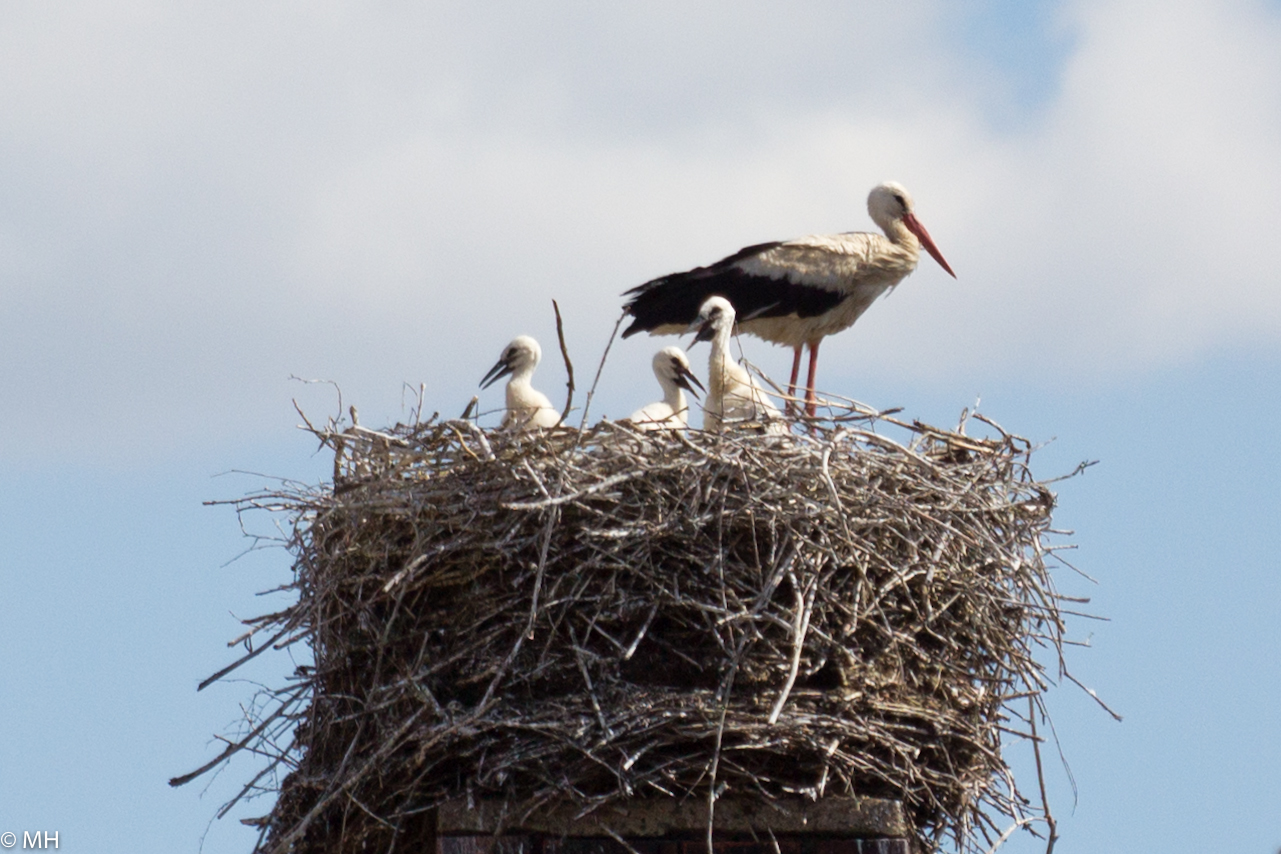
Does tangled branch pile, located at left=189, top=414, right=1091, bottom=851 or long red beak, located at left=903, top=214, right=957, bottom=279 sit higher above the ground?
long red beak, located at left=903, top=214, right=957, bottom=279

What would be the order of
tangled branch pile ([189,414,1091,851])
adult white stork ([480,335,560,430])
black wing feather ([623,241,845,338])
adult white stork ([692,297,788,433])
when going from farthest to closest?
black wing feather ([623,241,845,338]) < adult white stork ([480,335,560,430]) < adult white stork ([692,297,788,433]) < tangled branch pile ([189,414,1091,851])

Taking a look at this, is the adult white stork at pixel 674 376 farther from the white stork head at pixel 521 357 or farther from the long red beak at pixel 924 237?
the long red beak at pixel 924 237

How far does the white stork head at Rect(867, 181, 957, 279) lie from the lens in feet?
38.2

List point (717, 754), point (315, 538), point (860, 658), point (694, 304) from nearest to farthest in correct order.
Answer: point (717, 754), point (860, 658), point (315, 538), point (694, 304)

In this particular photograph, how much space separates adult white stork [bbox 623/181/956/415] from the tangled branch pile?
4.27 meters

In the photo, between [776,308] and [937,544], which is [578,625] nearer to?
[937,544]

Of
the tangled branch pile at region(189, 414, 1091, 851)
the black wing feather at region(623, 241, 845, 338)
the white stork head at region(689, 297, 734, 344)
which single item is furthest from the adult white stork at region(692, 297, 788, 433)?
the black wing feather at region(623, 241, 845, 338)

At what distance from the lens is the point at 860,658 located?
630 cm

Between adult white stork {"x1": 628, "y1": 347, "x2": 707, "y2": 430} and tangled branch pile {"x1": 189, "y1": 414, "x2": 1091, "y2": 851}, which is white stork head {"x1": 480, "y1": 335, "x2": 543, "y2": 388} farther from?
tangled branch pile {"x1": 189, "y1": 414, "x2": 1091, "y2": 851}

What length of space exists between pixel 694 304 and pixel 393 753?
16.5 ft

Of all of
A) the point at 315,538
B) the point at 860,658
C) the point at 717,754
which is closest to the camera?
the point at 717,754

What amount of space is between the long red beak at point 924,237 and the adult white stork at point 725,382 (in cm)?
320

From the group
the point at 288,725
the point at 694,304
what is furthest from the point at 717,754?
the point at 694,304

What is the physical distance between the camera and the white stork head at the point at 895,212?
11.6m
